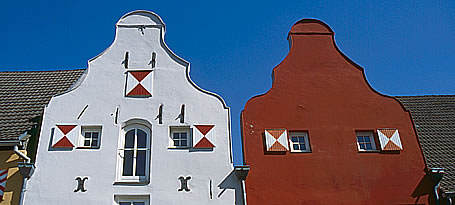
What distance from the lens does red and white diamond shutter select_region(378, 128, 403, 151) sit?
13.3 m

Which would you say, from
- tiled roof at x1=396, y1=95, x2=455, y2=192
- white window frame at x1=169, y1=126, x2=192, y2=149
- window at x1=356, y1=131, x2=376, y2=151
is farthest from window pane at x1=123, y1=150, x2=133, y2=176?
tiled roof at x1=396, y1=95, x2=455, y2=192

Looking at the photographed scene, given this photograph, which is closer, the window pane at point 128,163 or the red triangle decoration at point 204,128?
the window pane at point 128,163

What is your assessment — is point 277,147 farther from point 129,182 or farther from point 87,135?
point 87,135

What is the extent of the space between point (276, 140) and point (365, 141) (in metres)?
2.65

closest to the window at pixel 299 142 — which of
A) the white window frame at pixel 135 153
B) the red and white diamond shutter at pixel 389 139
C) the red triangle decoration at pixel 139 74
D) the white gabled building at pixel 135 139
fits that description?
the white gabled building at pixel 135 139

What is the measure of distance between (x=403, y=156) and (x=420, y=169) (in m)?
0.56

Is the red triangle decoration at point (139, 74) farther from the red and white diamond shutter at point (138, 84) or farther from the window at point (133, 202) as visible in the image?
the window at point (133, 202)

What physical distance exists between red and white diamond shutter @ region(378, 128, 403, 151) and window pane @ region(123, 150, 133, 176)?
689 cm

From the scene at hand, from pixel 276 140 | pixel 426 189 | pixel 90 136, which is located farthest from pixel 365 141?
pixel 90 136

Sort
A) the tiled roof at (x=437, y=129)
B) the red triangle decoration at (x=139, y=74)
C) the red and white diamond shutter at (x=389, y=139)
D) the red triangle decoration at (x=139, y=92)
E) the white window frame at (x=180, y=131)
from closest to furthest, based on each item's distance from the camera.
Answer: the white window frame at (x=180, y=131)
the red and white diamond shutter at (x=389, y=139)
the red triangle decoration at (x=139, y=92)
the tiled roof at (x=437, y=129)
the red triangle decoration at (x=139, y=74)

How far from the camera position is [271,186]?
1239 centimetres

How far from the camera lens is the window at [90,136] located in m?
13.0

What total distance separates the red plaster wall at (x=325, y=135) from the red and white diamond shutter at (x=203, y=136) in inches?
36.1

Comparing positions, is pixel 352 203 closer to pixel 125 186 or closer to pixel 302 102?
pixel 302 102
